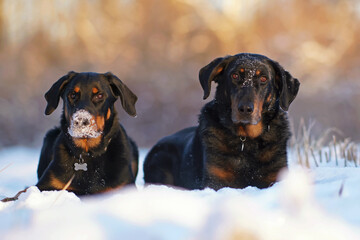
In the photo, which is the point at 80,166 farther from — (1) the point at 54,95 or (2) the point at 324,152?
(2) the point at 324,152

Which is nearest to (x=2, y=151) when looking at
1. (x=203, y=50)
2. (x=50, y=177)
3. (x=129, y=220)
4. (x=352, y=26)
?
(x=203, y=50)

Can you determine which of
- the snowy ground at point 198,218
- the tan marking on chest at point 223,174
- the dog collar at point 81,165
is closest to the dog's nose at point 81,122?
the dog collar at point 81,165

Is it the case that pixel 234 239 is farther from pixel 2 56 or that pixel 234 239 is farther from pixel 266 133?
pixel 2 56

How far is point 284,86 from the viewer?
4.72 m

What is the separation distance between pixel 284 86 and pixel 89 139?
2238 millimetres

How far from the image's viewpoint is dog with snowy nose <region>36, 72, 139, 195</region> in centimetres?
468

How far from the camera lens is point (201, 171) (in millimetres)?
5059

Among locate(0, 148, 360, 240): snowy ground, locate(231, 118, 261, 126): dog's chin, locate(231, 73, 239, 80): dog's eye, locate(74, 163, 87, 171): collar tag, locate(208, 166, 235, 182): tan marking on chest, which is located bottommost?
locate(0, 148, 360, 240): snowy ground

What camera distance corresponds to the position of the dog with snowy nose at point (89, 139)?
4.68m

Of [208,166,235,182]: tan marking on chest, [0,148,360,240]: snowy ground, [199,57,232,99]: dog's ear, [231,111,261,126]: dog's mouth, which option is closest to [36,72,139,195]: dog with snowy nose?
[199,57,232,99]: dog's ear

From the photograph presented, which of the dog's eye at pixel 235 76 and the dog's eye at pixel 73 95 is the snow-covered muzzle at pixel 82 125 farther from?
the dog's eye at pixel 235 76

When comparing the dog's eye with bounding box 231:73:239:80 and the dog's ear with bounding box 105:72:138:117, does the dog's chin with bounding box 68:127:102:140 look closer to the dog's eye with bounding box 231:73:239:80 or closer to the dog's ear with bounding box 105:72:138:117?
the dog's ear with bounding box 105:72:138:117

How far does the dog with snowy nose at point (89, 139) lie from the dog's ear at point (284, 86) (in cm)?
169

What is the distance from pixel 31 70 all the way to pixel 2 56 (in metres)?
1.51
